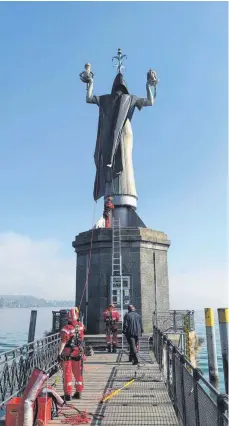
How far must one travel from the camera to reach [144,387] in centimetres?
946

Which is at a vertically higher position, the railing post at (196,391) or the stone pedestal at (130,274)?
the stone pedestal at (130,274)

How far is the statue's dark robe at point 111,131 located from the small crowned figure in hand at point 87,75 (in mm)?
1388

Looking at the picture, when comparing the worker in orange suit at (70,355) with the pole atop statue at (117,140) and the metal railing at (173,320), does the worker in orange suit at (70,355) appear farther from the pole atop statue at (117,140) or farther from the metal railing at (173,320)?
the pole atop statue at (117,140)

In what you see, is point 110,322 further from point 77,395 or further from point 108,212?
point 108,212

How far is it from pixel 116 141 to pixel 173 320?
11.2 m

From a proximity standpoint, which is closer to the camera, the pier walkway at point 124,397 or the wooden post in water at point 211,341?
the pier walkway at point 124,397

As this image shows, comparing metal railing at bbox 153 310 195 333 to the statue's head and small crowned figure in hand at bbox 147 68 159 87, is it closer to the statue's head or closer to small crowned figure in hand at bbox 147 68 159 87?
the statue's head

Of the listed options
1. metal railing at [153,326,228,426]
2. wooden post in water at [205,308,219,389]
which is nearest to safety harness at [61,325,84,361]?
metal railing at [153,326,228,426]

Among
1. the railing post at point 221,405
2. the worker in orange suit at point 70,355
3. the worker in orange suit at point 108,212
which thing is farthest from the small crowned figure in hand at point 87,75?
the railing post at point 221,405

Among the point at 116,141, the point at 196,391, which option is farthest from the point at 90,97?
the point at 196,391

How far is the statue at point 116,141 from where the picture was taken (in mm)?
23000

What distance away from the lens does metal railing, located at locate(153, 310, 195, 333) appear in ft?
62.9

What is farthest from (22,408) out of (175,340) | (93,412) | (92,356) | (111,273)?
(111,273)

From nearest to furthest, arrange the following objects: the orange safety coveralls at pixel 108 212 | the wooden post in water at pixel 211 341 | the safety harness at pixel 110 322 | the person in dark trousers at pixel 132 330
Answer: the person in dark trousers at pixel 132 330
the wooden post in water at pixel 211 341
the safety harness at pixel 110 322
the orange safety coveralls at pixel 108 212
